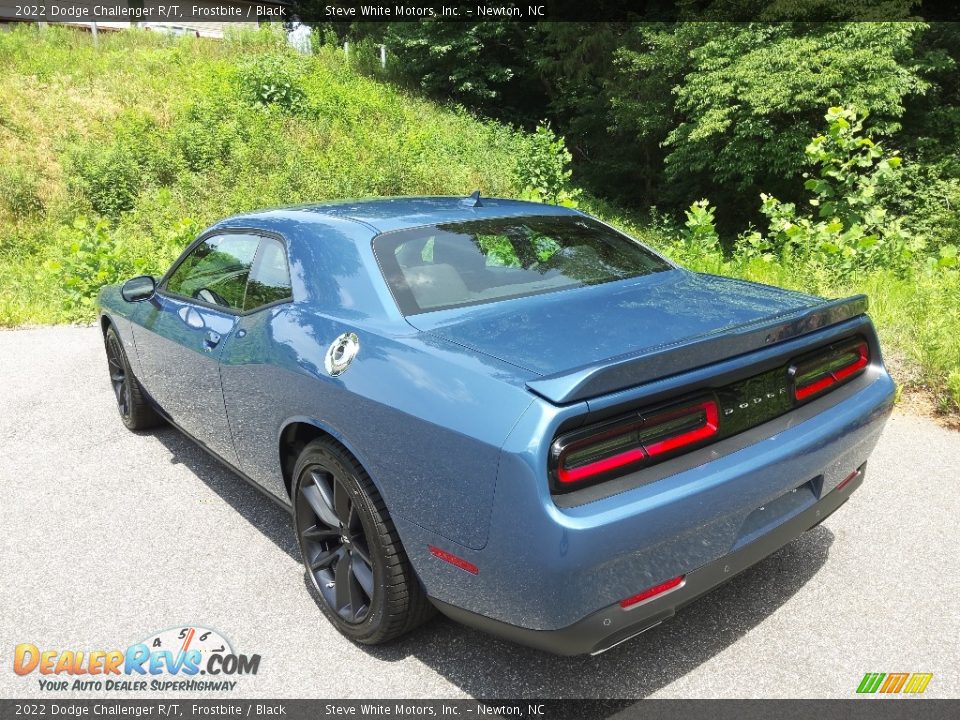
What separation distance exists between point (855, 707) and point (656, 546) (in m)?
0.90

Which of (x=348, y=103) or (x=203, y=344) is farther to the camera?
(x=348, y=103)

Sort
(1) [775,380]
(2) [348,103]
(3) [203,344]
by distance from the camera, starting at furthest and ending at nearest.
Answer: (2) [348,103] → (3) [203,344] → (1) [775,380]

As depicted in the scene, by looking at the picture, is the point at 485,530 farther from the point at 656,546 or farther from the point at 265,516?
the point at 265,516

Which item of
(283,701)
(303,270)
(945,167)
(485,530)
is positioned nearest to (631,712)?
(485,530)

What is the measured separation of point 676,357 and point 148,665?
2139 mm

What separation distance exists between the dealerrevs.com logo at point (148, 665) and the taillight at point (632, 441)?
145cm

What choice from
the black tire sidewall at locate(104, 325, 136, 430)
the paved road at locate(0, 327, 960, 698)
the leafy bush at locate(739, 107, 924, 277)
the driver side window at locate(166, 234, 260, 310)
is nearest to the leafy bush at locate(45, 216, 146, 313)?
the black tire sidewall at locate(104, 325, 136, 430)

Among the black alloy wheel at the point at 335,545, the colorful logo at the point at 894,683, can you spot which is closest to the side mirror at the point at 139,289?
the black alloy wheel at the point at 335,545

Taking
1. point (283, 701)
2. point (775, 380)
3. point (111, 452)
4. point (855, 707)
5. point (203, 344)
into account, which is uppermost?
point (775, 380)

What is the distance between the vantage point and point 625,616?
73.9 inches

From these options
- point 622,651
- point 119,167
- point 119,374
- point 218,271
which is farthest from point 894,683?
point 119,167

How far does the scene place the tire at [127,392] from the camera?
15.1 feet

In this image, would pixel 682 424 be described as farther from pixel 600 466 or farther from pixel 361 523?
pixel 361 523

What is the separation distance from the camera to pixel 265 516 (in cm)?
356
